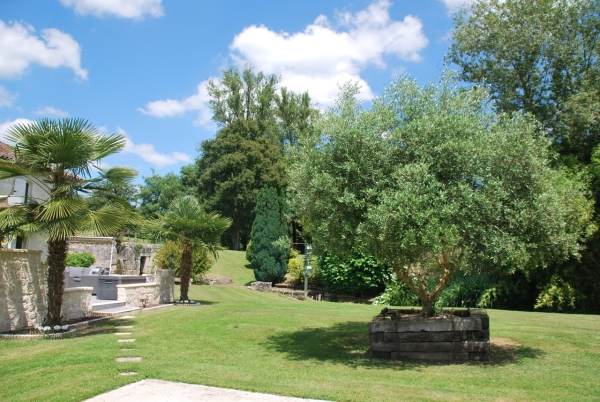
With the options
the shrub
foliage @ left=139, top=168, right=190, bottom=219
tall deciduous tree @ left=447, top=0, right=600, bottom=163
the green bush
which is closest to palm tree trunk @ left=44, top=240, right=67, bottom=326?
the green bush

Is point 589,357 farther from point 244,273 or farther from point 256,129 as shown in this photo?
point 256,129

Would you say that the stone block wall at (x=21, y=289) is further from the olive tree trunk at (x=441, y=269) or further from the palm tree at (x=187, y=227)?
the olive tree trunk at (x=441, y=269)

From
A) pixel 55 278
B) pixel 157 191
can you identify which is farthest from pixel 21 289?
pixel 157 191

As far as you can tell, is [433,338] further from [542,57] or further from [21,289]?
[542,57]

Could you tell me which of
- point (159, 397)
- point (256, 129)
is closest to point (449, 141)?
point (159, 397)

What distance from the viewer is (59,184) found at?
1000 centimetres

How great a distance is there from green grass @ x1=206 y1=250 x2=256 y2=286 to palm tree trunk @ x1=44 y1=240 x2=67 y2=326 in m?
19.8

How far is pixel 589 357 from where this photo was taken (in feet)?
27.8

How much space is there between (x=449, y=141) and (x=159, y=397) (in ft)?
19.0

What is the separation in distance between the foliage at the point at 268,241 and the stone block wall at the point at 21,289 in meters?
18.2

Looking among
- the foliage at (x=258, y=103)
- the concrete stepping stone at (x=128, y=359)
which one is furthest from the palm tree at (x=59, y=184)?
the foliage at (x=258, y=103)

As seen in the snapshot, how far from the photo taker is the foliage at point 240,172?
136ft

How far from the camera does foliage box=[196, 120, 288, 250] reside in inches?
1631

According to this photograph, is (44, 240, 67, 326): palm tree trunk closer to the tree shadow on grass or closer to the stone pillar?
the tree shadow on grass
